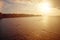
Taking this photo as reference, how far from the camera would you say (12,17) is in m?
0.99

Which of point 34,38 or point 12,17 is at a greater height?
point 12,17

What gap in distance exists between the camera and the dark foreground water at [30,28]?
87 centimetres

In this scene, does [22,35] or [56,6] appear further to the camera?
[56,6]

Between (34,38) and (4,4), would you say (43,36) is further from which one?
(4,4)

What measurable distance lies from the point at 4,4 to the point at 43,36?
16.3 inches

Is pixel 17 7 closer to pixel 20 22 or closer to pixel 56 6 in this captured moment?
pixel 20 22

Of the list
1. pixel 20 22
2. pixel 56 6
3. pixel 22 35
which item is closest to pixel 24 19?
pixel 20 22

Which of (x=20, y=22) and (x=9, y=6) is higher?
(x=9, y=6)

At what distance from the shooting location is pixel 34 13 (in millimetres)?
998

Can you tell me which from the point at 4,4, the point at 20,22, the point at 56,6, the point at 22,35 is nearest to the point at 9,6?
the point at 4,4

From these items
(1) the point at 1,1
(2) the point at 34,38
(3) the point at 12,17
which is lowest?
(2) the point at 34,38

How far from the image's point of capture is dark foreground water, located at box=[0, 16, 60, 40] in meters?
0.87

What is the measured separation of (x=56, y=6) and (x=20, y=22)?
330 millimetres

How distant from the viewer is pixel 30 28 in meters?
0.95
